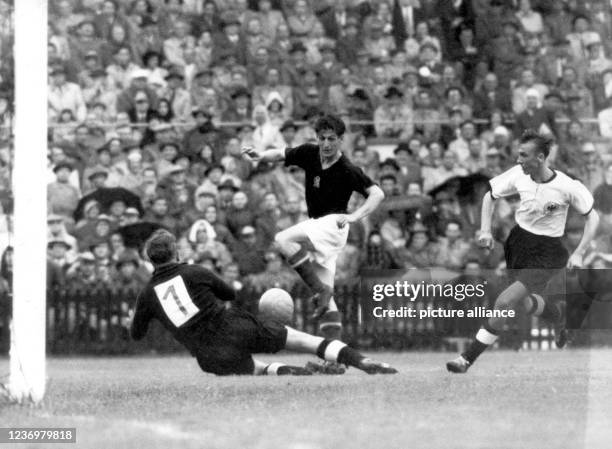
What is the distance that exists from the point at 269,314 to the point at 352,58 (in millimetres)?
8671

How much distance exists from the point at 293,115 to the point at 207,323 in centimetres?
825

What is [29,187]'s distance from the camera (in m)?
8.94

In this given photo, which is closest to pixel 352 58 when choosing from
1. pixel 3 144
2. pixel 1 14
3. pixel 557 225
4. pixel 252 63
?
pixel 252 63

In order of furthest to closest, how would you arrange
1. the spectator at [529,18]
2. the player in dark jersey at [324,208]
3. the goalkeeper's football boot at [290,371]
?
the spectator at [529,18] < the player in dark jersey at [324,208] < the goalkeeper's football boot at [290,371]

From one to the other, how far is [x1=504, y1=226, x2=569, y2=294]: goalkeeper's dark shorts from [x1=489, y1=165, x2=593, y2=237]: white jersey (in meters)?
0.07

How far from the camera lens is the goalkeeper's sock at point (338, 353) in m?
10.4

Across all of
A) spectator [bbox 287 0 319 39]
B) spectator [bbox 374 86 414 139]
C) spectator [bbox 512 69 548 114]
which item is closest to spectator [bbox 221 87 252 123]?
spectator [bbox 287 0 319 39]

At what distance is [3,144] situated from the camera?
51.4ft

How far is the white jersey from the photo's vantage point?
1166 centimetres

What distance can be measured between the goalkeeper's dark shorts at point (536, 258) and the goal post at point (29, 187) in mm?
4363

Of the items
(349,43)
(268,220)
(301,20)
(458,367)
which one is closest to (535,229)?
(458,367)

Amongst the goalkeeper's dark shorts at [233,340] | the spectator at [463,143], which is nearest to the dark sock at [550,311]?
the goalkeeper's dark shorts at [233,340]

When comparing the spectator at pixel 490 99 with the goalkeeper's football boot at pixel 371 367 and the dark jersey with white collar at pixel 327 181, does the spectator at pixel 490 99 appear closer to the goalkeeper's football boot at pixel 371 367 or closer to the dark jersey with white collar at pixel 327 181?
the dark jersey with white collar at pixel 327 181

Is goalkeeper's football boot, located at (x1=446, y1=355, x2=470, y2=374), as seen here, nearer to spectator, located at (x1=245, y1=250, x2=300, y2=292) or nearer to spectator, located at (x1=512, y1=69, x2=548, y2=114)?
spectator, located at (x1=245, y1=250, x2=300, y2=292)
